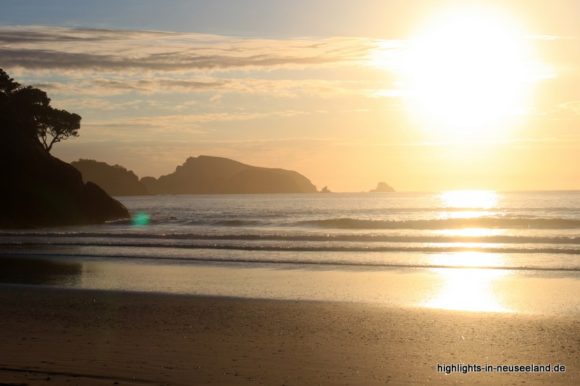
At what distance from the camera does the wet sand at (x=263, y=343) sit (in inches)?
397

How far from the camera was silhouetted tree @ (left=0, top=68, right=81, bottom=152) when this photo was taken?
210ft

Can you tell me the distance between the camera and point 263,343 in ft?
40.9

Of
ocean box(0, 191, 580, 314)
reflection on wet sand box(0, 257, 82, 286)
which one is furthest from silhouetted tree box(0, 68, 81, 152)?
reflection on wet sand box(0, 257, 82, 286)

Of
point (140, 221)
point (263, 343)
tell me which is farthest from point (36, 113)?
point (263, 343)

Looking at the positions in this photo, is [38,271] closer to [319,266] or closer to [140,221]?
[319,266]

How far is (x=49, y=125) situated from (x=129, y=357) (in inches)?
2372

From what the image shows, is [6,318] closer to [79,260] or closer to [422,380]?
[422,380]

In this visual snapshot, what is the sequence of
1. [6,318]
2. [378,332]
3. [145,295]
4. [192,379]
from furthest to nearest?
[145,295] < [6,318] < [378,332] < [192,379]

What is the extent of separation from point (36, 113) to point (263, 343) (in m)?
59.5

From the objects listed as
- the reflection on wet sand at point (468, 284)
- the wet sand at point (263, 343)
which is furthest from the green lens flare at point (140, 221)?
the wet sand at point (263, 343)

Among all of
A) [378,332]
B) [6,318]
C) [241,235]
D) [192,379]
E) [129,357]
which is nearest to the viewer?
[192,379]

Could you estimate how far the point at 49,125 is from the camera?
66875 millimetres

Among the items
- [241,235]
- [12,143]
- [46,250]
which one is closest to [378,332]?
[46,250]

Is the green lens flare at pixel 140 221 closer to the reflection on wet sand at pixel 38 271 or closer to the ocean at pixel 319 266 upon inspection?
the ocean at pixel 319 266
